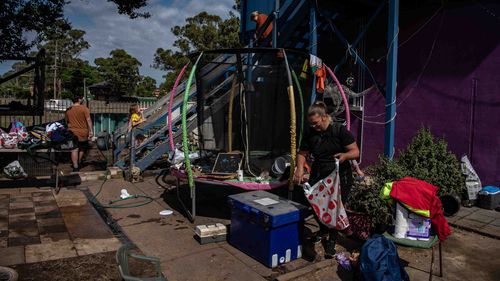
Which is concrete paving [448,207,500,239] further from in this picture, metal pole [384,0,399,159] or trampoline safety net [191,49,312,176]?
trampoline safety net [191,49,312,176]

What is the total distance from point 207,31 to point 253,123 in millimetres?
24830

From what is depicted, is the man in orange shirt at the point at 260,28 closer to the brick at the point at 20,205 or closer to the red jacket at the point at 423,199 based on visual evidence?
the brick at the point at 20,205

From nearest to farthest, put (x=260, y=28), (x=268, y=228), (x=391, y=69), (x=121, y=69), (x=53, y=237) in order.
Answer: (x=268, y=228) → (x=53, y=237) → (x=391, y=69) → (x=260, y=28) → (x=121, y=69)

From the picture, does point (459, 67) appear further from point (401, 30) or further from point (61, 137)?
point (61, 137)

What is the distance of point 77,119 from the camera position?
31.4ft

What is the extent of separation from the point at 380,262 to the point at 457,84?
5.10 m

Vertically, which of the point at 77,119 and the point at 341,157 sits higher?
the point at 77,119

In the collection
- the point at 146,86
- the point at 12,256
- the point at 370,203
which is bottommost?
the point at 12,256

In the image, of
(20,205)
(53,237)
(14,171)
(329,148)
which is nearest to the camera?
(329,148)

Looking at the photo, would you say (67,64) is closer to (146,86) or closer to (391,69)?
(146,86)

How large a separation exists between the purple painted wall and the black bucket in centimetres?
142

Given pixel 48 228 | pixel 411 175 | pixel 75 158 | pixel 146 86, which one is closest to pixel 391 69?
pixel 411 175

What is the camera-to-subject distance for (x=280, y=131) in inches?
288

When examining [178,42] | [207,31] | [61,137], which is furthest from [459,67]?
[178,42]
